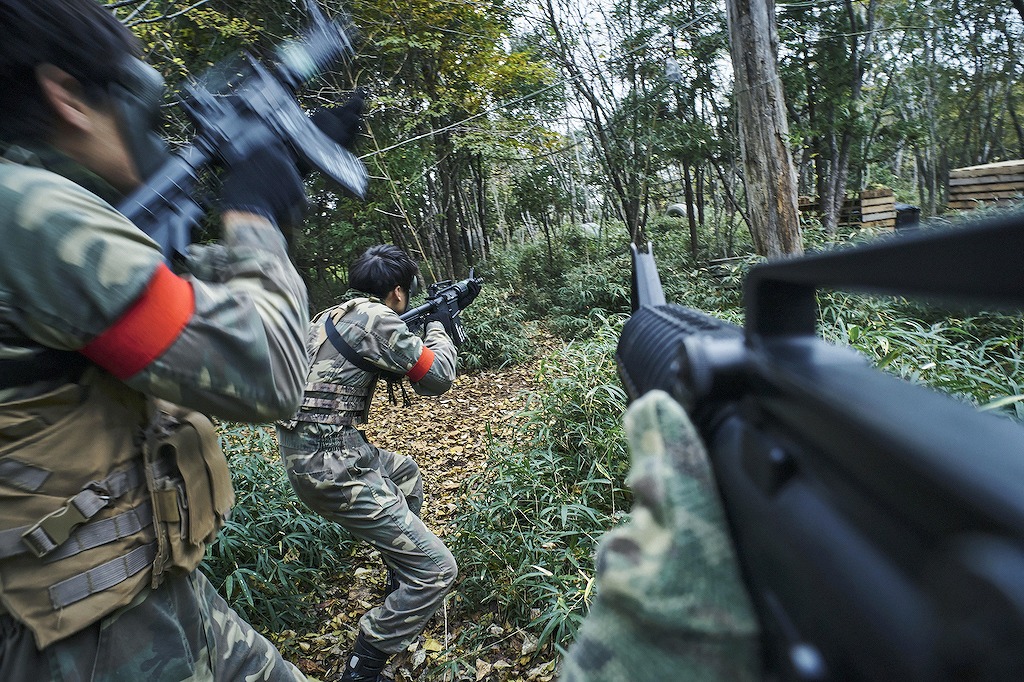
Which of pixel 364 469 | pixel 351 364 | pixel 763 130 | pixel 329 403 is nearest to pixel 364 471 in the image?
pixel 364 469

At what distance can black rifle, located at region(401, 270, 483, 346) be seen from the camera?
3553 millimetres

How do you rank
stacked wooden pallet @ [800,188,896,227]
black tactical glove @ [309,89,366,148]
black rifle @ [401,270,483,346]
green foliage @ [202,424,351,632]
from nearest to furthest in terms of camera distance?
black tactical glove @ [309,89,366,148]
green foliage @ [202,424,351,632]
black rifle @ [401,270,483,346]
stacked wooden pallet @ [800,188,896,227]

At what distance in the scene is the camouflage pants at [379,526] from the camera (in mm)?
2553

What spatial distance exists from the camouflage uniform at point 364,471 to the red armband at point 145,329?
5.75 ft

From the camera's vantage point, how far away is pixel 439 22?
29.3 feet

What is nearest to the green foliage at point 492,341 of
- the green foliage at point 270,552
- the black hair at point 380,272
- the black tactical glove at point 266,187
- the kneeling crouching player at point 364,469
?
the green foliage at point 270,552

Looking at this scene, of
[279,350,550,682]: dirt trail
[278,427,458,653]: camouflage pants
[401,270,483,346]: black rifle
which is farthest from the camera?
[401,270,483,346]: black rifle

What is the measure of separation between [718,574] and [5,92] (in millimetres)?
1287

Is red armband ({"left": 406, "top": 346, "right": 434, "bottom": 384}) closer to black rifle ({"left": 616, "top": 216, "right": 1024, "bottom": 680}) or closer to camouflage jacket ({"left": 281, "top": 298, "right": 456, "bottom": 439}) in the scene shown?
camouflage jacket ({"left": 281, "top": 298, "right": 456, "bottom": 439})

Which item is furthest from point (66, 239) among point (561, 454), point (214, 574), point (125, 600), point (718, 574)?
point (561, 454)

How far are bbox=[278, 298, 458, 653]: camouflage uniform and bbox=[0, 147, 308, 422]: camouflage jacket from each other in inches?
63.5

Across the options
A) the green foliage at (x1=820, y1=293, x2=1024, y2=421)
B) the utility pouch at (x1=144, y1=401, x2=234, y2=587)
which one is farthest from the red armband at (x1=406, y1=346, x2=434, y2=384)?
the green foliage at (x1=820, y1=293, x2=1024, y2=421)

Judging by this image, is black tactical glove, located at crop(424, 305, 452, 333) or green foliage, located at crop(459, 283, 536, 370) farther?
green foliage, located at crop(459, 283, 536, 370)

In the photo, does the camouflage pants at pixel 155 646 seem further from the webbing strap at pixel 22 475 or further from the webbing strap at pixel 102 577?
the webbing strap at pixel 22 475
